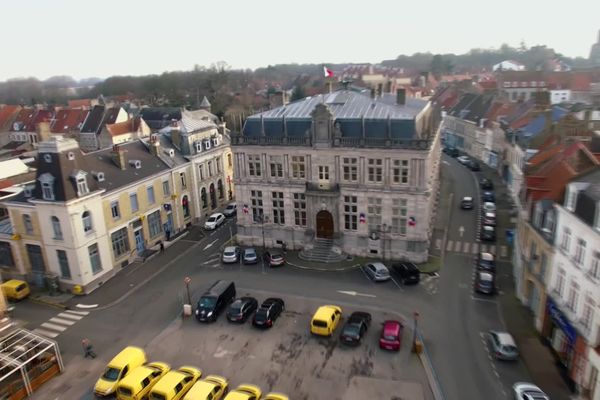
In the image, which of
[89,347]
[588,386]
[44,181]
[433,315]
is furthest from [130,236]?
[588,386]

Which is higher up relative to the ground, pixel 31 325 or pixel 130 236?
pixel 130 236

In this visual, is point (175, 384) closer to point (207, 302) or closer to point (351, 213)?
point (207, 302)

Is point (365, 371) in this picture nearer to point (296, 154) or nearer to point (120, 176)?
point (296, 154)

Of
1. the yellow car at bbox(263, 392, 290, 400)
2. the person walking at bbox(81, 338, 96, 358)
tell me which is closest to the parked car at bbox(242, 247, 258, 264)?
the person walking at bbox(81, 338, 96, 358)

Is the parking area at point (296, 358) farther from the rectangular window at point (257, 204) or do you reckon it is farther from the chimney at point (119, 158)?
the chimney at point (119, 158)

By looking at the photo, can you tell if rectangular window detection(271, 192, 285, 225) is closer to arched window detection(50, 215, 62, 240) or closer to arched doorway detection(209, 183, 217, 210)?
arched doorway detection(209, 183, 217, 210)

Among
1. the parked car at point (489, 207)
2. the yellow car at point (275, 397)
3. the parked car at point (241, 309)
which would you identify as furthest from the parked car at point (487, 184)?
the yellow car at point (275, 397)

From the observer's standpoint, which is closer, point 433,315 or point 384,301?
point 433,315
